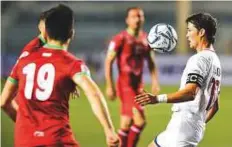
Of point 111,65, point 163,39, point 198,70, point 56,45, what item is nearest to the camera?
point 56,45

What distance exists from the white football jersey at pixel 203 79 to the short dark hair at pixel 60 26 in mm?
979

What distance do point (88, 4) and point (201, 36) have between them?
22806mm

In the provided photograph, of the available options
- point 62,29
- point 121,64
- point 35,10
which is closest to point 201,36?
point 62,29

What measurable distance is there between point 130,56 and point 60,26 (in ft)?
15.0

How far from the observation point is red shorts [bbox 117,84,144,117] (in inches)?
318

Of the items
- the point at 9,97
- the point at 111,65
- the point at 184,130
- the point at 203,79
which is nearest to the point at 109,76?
the point at 111,65

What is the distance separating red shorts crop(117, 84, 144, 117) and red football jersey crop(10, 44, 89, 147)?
386cm

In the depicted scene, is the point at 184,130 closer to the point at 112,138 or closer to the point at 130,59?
the point at 112,138

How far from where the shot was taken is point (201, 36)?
Result: 4.98 m

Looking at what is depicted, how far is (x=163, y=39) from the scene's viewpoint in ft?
20.0

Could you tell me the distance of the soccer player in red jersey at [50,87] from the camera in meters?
4.16

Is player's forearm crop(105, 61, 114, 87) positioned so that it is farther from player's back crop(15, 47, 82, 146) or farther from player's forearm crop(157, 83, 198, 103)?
player's back crop(15, 47, 82, 146)

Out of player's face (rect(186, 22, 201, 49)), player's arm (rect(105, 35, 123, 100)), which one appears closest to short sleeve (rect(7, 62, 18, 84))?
player's face (rect(186, 22, 201, 49))

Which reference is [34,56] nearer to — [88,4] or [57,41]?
[57,41]
